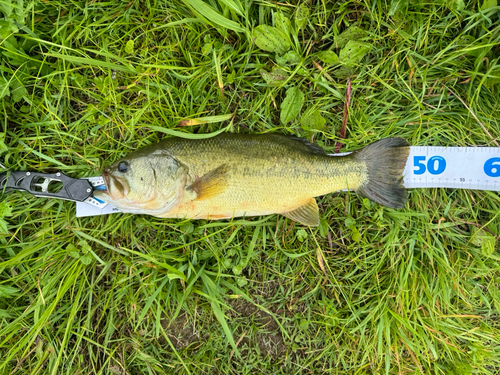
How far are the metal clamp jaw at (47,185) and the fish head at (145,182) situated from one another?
16.1 inches

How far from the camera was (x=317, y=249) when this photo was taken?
9.94ft

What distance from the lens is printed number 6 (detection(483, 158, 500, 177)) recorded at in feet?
9.74

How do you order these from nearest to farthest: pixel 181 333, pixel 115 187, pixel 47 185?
pixel 115 187 < pixel 47 185 < pixel 181 333

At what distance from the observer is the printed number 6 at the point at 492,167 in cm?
297

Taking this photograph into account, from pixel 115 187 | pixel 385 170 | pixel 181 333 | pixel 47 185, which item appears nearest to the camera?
pixel 115 187

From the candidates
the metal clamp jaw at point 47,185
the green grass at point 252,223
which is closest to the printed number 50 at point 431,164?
the green grass at point 252,223

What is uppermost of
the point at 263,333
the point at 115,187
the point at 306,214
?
the point at 115,187

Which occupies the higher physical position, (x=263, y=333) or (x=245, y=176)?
(x=245, y=176)

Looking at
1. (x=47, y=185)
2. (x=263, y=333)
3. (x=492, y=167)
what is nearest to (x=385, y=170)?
(x=492, y=167)

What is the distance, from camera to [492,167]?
9.75 ft

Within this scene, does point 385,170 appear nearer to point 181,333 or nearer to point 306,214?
point 306,214

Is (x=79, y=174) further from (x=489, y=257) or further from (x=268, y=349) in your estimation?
(x=489, y=257)

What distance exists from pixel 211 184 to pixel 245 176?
1.06 ft

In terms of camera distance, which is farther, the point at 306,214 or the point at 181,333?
the point at 181,333
